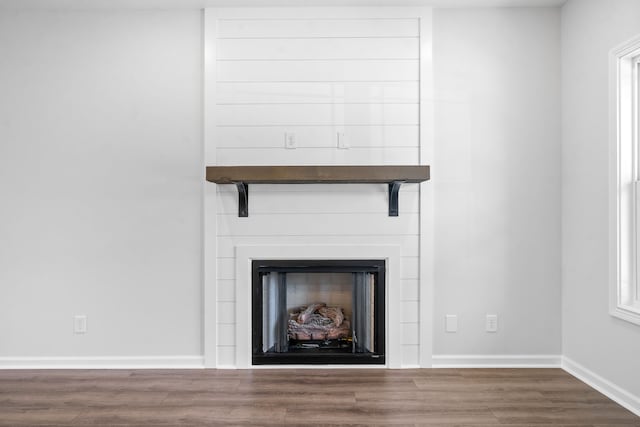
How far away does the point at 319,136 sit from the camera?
3.00 metres

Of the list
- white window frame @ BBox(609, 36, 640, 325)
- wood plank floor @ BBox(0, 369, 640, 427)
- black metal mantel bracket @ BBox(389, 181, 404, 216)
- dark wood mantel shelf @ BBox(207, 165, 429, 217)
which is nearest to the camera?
wood plank floor @ BBox(0, 369, 640, 427)

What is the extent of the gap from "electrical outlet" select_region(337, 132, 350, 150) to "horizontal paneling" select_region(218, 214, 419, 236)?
43 cm

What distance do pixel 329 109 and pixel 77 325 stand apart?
83.4 inches

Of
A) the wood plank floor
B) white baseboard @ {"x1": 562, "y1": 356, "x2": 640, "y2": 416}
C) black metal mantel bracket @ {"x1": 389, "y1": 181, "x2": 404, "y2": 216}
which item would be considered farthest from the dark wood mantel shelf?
white baseboard @ {"x1": 562, "y1": 356, "x2": 640, "y2": 416}

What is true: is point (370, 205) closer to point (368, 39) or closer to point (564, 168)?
point (368, 39)

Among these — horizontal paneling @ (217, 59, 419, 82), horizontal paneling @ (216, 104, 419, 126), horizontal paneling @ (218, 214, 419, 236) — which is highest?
horizontal paneling @ (217, 59, 419, 82)

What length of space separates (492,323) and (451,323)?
0.26 m

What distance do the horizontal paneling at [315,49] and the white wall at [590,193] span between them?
0.97 m

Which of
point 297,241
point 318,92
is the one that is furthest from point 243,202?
point 318,92

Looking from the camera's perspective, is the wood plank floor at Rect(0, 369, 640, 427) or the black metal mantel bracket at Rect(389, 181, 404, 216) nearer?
the wood plank floor at Rect(0, 369, 640, 427)

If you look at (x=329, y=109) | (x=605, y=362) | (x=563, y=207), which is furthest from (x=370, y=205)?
(x=605, y=362)

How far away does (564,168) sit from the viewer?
2.97 meters

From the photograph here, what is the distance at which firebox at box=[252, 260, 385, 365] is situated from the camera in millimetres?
2986

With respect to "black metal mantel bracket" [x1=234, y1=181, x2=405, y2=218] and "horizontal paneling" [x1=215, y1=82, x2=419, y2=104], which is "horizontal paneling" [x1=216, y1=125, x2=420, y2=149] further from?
"black metal mantel bracket" [x1=234, y1=181, x2=405, y2=218]
